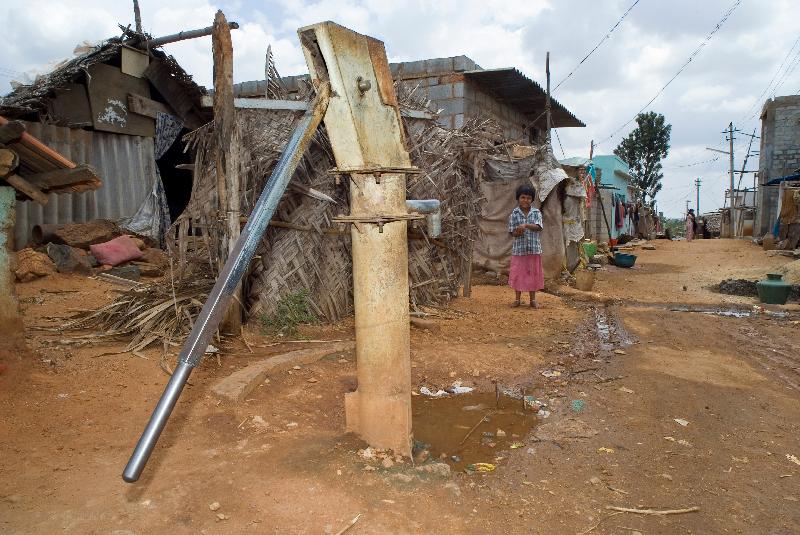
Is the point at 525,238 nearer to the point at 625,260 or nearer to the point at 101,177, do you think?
the point at 101,177

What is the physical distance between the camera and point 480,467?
2.76 meters

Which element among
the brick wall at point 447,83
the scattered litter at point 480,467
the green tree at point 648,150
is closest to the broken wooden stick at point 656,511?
the scattered litter at point 480,467

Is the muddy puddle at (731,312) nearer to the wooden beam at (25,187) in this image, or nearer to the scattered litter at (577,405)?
the scattered litter at (577,405)

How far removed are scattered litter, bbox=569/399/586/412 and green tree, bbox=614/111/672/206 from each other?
1457 inches

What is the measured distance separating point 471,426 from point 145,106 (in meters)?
8.89

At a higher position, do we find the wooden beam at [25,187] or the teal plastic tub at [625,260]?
the wooden beam at [25,187]

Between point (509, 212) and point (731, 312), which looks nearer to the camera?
point (731, 312)

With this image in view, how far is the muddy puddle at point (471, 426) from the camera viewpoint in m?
2.98

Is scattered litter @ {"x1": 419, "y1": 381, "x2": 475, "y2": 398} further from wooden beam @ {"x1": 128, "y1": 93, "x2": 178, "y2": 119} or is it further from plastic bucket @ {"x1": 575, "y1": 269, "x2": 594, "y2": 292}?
wooden beam @ {"x1": 128, "y1": 93, "x2": 178, "y2": 119}

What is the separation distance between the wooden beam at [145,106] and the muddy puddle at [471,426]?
27.1 feet

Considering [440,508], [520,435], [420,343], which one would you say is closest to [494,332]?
[420,343]

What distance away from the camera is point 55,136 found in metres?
8.32

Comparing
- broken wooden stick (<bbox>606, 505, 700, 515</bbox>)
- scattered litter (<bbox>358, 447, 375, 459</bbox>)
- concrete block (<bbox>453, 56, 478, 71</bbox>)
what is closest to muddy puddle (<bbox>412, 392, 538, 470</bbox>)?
scattered litter (<bbox>358, 447, 375, 459</bbox>)

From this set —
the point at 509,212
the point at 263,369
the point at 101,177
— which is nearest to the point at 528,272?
the point at 509,212
